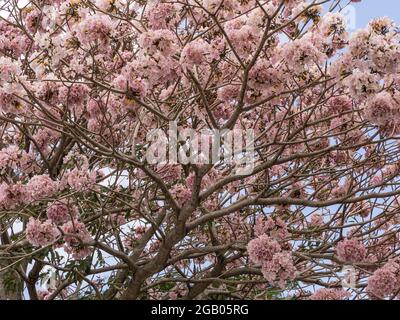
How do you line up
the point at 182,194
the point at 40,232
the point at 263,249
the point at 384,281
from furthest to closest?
the point at 182,194 → the point at 40,232 → the point at 263,249 → the point at 384,281

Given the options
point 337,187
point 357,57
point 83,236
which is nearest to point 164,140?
point 83,236

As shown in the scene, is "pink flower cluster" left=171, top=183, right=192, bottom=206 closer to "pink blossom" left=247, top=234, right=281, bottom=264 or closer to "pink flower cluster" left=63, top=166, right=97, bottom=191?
"pink flower cluster" left=63, top=166, right=97, bottom=191

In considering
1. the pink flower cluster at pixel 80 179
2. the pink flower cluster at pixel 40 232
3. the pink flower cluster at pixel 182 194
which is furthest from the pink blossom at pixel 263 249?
the pink flower cluster at pixel 40 232

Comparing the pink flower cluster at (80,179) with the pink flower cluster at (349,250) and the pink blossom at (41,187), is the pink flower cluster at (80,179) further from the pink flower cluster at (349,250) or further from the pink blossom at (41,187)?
the pink flower cluster at (349,250)

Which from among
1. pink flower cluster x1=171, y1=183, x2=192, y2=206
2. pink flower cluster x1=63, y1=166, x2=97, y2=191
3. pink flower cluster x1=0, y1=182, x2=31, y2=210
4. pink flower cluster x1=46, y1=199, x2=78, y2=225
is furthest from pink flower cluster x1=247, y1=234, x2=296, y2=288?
pink flower cluster x1=0, y1=182, x2=31, y2=210

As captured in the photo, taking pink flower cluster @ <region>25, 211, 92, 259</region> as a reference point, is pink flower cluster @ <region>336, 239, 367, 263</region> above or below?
below

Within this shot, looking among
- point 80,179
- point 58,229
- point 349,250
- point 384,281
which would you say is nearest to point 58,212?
point 58,229

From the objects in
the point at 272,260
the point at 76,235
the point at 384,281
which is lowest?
the point at 384,281

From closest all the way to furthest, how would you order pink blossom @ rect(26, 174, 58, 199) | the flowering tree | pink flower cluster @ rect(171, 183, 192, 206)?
the flowering tree → pink blossom @ rect(26, 174, 58, 199) → pink flower cluster @ rect(171, 183, 192, 206)

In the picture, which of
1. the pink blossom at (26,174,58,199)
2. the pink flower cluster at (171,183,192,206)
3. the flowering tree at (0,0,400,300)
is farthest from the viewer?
the pink flower cluster at (171,183,192,206)

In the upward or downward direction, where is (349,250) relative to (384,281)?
upward

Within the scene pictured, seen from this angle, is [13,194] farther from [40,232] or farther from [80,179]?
[80,179]
